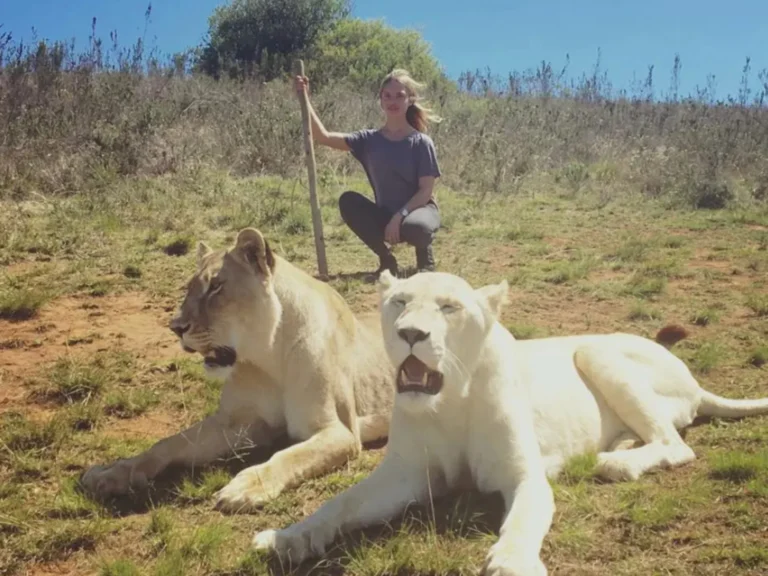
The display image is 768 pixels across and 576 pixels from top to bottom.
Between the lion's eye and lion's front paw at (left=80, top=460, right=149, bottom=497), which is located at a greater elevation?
the lion's eye

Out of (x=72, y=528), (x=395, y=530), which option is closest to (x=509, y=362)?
(x=395, y=530)

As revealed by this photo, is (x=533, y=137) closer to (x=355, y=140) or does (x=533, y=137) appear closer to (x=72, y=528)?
(x=355, y=140)

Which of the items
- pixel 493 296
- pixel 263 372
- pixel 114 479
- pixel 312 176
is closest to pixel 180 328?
pixel 263 372

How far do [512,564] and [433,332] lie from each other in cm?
80

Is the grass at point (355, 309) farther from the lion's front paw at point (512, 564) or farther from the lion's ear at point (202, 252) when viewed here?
the lion's ear at point (202, 252)

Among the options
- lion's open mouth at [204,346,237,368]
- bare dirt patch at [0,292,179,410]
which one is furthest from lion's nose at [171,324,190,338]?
bare dirt patch at [0,292,179,410]

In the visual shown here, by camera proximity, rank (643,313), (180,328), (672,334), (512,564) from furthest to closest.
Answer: (643,313), (672,334), (180,328), (512,564)

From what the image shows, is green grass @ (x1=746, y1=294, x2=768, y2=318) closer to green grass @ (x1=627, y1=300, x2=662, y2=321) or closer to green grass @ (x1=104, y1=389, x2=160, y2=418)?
green grass @ (x1=627, y1=300, x2=662, y2=321)

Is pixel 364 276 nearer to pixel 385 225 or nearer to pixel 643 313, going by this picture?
pixel 385 225

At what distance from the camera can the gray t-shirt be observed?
7118mm

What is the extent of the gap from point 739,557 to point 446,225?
6994 mm

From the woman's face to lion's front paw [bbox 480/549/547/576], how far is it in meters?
4.80

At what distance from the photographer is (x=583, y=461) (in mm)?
3688

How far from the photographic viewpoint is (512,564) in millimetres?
2623
